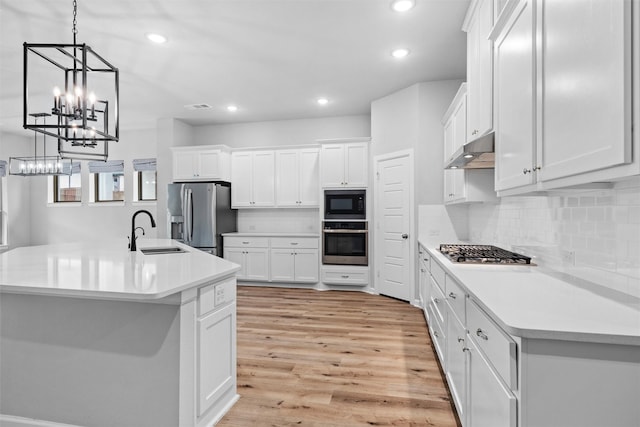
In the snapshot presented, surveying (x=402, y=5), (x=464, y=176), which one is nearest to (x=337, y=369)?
(x=464, y=176)

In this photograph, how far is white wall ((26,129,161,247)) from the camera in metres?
6.91

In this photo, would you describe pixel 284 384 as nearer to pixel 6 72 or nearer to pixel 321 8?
pixel 321 8

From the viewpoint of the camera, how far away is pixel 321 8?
112 inches

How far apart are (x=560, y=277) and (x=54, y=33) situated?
4573 mm

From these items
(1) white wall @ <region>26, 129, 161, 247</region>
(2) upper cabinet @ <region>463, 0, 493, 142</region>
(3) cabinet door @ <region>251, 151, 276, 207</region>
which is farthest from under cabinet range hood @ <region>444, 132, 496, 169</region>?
(1) white wall @ <region>26, 129, 161, 247</region>

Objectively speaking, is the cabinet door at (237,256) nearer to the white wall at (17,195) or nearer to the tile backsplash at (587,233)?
the tile backsplash at (587,233)

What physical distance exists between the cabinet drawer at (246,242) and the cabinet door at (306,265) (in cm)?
61

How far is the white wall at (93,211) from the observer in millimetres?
6914

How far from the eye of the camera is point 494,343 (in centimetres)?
122

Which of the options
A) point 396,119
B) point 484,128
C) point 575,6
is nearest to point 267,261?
point 396,119

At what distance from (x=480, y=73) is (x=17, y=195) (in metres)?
9.29

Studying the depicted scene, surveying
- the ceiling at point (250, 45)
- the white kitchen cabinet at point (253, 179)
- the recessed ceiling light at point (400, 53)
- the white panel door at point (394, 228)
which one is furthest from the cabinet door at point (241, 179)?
the recessed ceiling light at point (400, 53)

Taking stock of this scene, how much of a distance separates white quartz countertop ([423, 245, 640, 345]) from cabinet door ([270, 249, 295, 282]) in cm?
396

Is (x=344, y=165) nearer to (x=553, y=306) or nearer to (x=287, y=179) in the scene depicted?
Result: (x=287, y=179)
